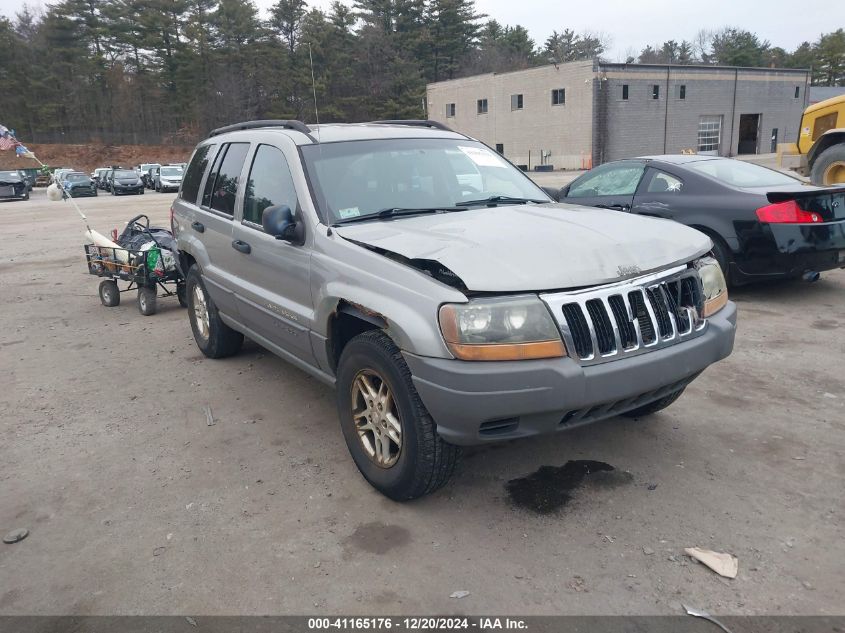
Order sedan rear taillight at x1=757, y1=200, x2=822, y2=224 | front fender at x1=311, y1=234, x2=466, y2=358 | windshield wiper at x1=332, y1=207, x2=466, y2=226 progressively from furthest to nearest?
sedan rear taillight at x1=757, y1=200, x2=822, y2=224
windshield wiper at x1=332, y1=207, x2=466, y2=226
front fender at x1=311, y1=234, x2=466, y2=358

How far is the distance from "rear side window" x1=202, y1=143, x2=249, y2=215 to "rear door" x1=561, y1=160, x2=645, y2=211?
419 cm

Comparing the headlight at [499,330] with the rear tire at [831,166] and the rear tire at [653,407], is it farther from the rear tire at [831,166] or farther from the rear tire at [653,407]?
the rear tire at [831,166]

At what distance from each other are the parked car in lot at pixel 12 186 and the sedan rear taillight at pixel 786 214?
125 ft

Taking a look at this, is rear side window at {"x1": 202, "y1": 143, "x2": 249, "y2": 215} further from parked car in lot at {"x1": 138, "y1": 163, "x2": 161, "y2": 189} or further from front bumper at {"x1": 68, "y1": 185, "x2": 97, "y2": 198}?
parked car in lot at {"x1": 138, "y1": 163, "x2": 161, "y2": 189}

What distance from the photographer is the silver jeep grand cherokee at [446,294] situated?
2.79m

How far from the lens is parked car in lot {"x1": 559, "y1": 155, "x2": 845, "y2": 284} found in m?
6.42

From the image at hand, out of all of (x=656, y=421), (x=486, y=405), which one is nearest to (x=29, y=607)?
(x=486, y=405)

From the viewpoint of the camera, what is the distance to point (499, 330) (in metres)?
2.78

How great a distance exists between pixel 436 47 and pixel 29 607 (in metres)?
74.2

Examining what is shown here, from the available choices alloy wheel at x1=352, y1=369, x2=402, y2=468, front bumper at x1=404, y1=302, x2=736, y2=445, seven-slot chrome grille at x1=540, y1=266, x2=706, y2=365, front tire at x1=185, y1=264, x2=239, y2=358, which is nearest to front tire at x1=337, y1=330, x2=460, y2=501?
alloy wheel at x1=352, y1=369, x2=402, y2=468

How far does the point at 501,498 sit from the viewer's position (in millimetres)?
3379

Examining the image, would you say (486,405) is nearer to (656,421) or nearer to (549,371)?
(549,371)

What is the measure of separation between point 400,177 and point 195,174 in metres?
2.49

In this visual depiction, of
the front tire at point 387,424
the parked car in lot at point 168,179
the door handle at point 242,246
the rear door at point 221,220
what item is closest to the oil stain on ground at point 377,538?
the front tire at point 387,424
